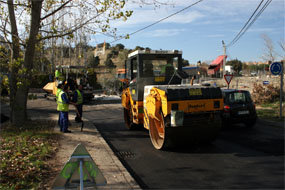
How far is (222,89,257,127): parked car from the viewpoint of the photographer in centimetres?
977

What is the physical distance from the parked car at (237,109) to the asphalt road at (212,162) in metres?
0.78

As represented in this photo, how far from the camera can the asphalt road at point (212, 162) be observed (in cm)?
488

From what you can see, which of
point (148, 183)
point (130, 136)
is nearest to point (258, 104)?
point (130, 136)

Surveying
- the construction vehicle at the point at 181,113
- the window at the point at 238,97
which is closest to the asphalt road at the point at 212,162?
the construction vehicle at the point at 181,113

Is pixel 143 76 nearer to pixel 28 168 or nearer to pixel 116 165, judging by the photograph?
pixel 116 165

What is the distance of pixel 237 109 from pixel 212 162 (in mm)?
4314

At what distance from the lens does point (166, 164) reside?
6.01 metres

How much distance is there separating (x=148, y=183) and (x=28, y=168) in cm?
235

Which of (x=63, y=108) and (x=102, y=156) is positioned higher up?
(x=63, y=108)

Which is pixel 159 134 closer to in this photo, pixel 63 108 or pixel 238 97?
pixel 63 108

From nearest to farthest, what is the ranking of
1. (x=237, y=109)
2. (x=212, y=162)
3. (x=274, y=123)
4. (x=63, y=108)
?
(x=212, y=162)
(x=63, y=108)
(x=237, y=109)
(x=274, y=123)

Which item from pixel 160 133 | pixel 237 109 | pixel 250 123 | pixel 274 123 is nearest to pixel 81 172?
pixel 160 133

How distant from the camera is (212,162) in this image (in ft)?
19.8

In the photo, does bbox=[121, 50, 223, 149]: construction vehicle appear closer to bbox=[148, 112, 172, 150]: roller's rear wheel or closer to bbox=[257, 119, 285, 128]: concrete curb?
bbox=[148, 112, 172, 150]: roller's rear wheel
